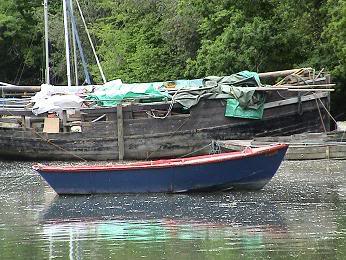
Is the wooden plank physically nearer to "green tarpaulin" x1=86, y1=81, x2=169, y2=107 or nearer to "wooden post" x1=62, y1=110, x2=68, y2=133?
"wooden post" x1=62, y1=110, x2=68, y2=133

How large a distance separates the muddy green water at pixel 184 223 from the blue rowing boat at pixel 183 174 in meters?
0.25

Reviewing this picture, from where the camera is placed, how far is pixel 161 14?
44.5 metres

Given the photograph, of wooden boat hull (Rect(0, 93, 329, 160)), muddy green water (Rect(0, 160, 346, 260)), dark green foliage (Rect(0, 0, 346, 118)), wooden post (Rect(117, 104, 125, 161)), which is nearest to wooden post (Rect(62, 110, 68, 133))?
wooden boat hull (Rect(0, 93, 329, 160))

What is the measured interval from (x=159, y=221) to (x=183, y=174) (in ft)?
11.1

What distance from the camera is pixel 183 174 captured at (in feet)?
71.0

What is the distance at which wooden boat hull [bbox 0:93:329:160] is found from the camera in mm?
29500

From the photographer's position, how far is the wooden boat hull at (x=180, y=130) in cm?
2950

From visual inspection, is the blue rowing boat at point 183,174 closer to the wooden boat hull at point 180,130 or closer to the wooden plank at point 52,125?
the wooden boat hull at point 180,130

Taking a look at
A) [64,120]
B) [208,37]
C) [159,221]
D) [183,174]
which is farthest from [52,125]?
[159,221]

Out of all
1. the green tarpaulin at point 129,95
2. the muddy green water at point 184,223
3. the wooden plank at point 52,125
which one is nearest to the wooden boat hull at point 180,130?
the wooden plank at point 52,125

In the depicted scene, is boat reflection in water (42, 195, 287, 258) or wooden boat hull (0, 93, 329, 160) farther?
wooden boat hull (0, 93, 329, 160)

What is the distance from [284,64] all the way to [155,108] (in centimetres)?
986

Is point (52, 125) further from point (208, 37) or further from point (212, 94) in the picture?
point (208, 37)

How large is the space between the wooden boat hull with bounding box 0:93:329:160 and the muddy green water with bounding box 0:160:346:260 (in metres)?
5.29
